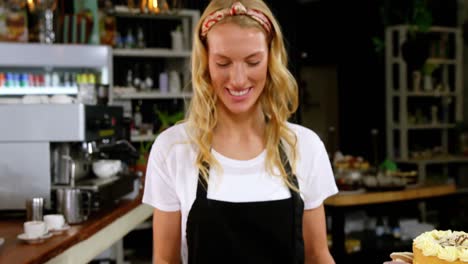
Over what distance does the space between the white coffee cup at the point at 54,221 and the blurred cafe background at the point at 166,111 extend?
0.06 m

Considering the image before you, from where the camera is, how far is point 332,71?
9977 millimetres

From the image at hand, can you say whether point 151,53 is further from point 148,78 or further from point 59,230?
point 59,230

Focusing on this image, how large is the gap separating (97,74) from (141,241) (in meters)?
1.80

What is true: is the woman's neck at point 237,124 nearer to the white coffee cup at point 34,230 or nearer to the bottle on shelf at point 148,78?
the white coffee cup at point 34,230

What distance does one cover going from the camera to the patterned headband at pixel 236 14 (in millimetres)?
1539

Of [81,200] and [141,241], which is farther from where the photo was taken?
[141,241]

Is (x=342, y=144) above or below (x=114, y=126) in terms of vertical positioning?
below

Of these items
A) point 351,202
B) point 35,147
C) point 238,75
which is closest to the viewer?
point 238,75

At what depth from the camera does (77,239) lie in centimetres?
237

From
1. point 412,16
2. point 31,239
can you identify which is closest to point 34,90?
point 31,239

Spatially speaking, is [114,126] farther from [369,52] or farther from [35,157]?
[369,52]

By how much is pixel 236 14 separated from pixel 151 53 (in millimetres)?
4634

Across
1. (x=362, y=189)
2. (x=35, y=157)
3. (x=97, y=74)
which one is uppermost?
(x=97, y=74)

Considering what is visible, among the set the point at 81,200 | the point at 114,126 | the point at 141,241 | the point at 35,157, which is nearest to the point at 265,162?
the point at 81,200
